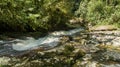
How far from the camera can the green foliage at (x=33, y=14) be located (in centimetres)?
1302

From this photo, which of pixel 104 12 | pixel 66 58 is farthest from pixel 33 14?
pixel 104 12

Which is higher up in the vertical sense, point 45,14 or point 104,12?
point 45,14

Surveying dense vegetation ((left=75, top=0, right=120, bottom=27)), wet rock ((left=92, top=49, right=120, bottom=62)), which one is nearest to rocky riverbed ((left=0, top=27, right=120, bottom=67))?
wet rock ((left=92, top=49, right=120, bottom=62))

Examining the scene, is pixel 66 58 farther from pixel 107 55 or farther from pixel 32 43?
pixel 32 43

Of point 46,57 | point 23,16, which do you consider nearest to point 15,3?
point 23,16

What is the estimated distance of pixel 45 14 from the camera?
20.5 meters

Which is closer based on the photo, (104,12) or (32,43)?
(32,43)

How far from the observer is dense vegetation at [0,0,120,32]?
1359 cm

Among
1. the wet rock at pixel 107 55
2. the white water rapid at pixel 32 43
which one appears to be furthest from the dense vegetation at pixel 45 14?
the wet rock at pixel 107 55

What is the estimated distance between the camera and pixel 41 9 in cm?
2034

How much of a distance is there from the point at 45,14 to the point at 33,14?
9.09 ft

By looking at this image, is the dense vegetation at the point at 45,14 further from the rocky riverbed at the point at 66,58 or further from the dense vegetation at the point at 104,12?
the rocky riverbed at the point at 66,58

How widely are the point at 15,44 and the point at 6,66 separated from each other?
16.1ft

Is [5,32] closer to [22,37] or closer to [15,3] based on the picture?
[22,37]
